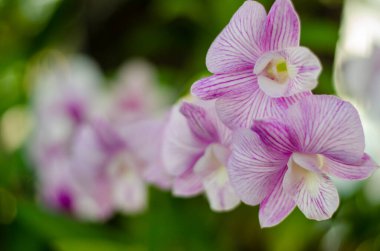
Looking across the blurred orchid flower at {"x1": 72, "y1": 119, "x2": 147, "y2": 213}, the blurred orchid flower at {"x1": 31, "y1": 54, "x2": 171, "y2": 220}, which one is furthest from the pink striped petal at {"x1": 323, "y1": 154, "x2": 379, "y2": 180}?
the blurred orchid flower at {"x1": 72, "y1": 119, "x2": 147, "y2": 213}

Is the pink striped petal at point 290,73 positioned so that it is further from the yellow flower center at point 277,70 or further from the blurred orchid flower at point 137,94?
the blurred orchid flower at point 137,94

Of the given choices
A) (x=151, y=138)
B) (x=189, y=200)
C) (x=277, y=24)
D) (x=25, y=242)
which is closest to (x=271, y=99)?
(x=277, y=24)

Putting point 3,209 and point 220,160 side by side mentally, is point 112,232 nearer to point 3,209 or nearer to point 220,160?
point 3,209

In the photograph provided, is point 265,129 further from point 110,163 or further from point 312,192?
point 110,163

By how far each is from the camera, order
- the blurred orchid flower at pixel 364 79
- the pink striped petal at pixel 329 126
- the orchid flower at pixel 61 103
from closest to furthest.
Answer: the pink striped petal at pixel 329 126
the blurred orchid flower at pixel 364 79
the orchid flower at pixel 61 103

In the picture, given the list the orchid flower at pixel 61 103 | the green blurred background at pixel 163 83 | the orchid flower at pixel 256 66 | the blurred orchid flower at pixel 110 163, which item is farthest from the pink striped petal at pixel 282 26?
the orchid flower at pixel 61 103

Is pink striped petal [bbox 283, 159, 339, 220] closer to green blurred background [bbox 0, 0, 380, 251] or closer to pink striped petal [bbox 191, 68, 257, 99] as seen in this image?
pink striped petal [bbox 191, 68, 257, 99]

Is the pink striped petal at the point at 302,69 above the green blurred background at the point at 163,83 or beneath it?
above

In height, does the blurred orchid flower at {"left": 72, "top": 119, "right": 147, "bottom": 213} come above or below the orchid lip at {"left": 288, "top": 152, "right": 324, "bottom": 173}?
below
